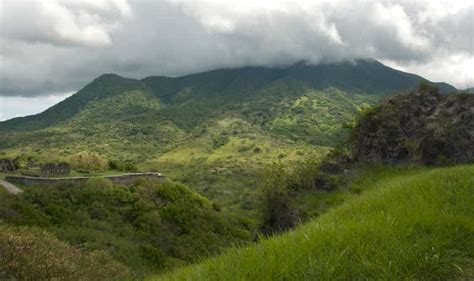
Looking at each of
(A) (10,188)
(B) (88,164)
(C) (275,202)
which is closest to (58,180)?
(A) (10,188)

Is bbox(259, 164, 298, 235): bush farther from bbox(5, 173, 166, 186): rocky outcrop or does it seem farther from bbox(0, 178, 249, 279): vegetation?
bbox(5, 173, 166, 186): rocky outcrop

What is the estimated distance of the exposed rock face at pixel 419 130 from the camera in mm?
17750

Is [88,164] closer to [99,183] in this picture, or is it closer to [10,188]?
[99,183]

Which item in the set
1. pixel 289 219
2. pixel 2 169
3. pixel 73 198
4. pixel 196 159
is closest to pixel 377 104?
pixel 289 219

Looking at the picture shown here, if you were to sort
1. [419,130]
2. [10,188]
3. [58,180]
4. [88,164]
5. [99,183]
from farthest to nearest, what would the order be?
[88,164], [99,183], [58,180], [10,188], [419,130]

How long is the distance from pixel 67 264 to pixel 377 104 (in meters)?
17.5

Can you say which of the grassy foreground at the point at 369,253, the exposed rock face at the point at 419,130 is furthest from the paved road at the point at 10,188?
the grassy foreground at the point at 369,253

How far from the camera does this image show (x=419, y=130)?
63.2ft

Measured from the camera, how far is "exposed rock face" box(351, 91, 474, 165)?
58.2ft

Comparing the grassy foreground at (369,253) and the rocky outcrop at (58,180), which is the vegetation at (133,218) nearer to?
the rocky outcrop at (58,180)

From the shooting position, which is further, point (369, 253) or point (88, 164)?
point (88, 164)

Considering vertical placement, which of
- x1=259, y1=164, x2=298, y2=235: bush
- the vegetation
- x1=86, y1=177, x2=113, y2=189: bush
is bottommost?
the vegetation

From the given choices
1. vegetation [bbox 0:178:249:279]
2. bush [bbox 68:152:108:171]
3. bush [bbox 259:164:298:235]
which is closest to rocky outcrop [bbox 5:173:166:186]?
vegetation [bbox 0:178:249:279]

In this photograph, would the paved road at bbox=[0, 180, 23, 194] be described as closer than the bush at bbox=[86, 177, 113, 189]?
Yes
